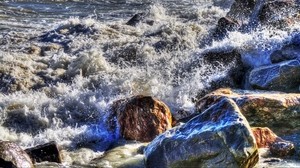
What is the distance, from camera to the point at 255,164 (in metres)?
5.59

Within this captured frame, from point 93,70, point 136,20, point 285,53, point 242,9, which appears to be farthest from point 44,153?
point 136,20

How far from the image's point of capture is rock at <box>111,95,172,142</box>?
6.88m

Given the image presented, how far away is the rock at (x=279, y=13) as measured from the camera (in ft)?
33.3

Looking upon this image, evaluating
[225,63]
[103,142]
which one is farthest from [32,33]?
[103,142]

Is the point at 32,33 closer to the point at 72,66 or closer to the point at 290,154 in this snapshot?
the point at 72,66

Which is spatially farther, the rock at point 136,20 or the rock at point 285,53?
the rock at point 136,20

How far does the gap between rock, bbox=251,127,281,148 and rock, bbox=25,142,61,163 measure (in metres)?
2.22

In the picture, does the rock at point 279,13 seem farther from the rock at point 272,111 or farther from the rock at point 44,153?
the rock at point 44,153

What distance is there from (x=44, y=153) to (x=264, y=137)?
2.45 meters

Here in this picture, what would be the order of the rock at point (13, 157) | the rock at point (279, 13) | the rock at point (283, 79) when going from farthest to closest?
the rock at point (279, 13), the rock at point (283, 79), the rock at point (13, 157)

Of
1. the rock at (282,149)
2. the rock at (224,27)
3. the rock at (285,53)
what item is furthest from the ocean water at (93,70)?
the rock at (282,149)

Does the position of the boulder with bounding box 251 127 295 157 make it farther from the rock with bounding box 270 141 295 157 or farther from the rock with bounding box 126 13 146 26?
the rock with bounding box 126 13 146 26

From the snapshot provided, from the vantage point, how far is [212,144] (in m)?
5.35

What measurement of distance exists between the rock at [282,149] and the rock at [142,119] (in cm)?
145
